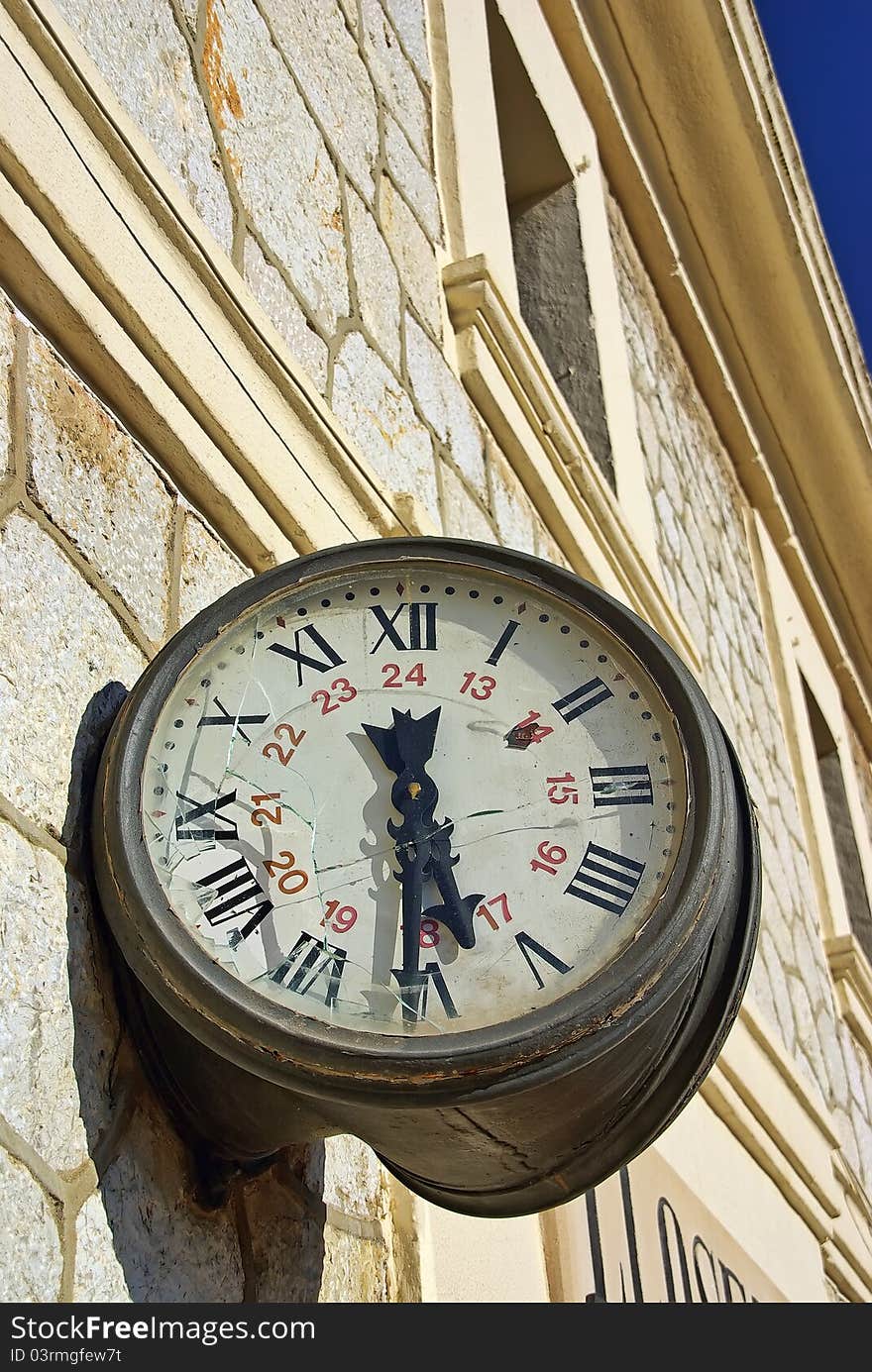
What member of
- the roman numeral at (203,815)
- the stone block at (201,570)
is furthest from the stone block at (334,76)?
the roman numeral at (203,815)

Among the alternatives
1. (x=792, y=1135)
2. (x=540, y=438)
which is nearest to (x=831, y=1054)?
(x=792, y=1135)

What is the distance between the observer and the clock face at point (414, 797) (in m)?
1.62

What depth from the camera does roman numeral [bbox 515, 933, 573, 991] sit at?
1619 millimetres

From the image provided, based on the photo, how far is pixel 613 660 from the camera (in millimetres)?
1827

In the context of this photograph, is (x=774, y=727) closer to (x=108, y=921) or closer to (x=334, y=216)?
(x=334, y=216)

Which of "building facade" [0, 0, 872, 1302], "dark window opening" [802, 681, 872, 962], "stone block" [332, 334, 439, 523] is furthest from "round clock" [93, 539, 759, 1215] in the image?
"dark window opening" [802, 681, 872, 962]

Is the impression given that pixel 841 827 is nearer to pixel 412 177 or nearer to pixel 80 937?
pixel 412 177

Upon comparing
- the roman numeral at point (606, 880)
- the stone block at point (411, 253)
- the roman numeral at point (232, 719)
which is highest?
the stone block at point (411, 253)

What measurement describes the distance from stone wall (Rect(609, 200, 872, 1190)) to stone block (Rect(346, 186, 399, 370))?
2166 mm

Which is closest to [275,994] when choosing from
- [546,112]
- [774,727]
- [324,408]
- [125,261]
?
[125,261]

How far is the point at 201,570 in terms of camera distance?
2244mm

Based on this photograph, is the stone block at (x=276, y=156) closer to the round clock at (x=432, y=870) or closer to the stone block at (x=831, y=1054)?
the round clock at (x=432, y=870)

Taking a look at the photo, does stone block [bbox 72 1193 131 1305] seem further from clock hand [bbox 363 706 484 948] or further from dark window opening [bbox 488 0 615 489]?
dark window opening [bbox 488 0 615 489]

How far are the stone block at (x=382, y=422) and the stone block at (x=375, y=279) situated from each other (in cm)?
8
